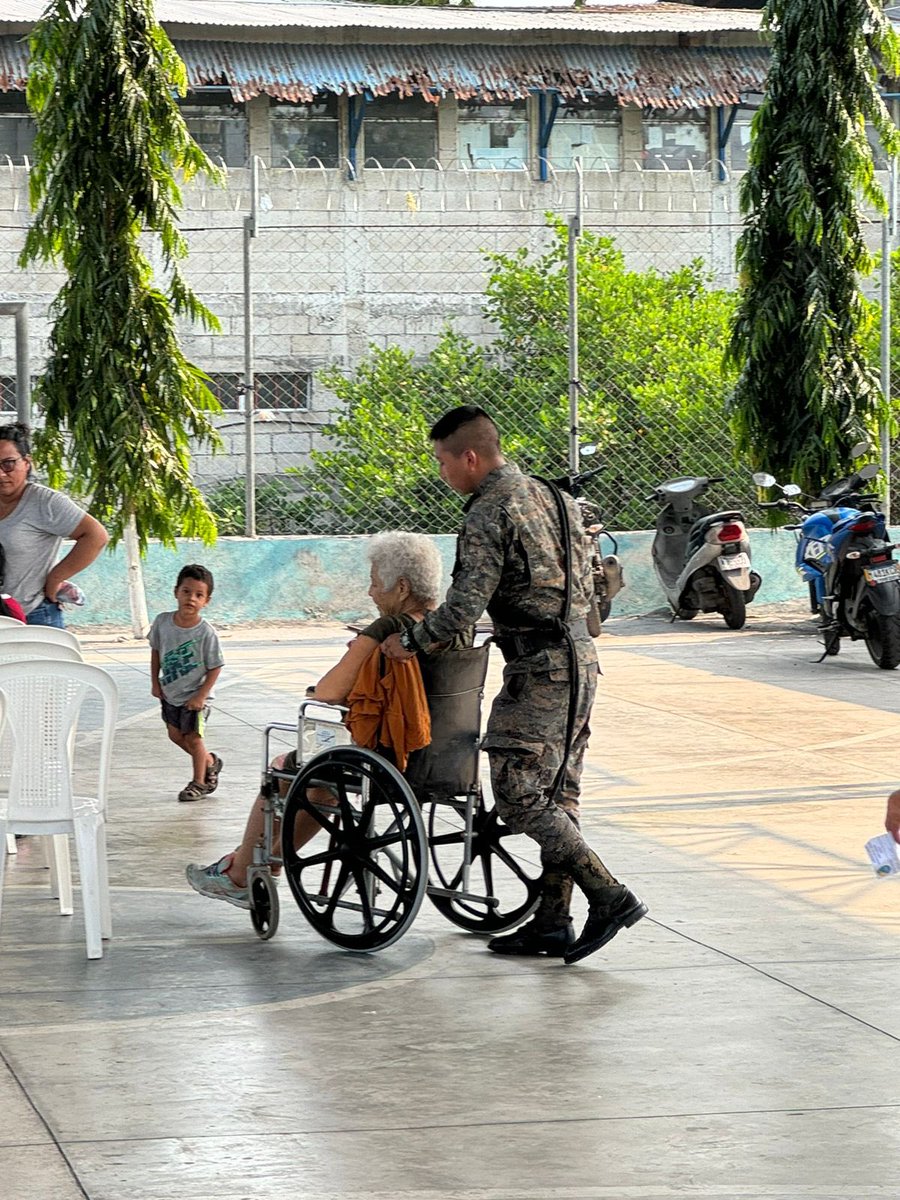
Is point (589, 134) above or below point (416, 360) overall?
above

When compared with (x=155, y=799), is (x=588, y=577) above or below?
above

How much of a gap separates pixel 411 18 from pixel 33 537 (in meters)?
19.4

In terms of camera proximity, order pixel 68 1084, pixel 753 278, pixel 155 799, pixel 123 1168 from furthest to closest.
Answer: pixel 753 278, pixel 155 799, pixel 68 1084, pixel 123 1168

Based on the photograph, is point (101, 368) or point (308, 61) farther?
point (308, 61)

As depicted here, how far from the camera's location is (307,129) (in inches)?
1041

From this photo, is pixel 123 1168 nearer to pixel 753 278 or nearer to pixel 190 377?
pixel 190 377

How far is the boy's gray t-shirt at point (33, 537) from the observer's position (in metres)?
8.09

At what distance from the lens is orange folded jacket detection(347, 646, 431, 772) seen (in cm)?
585

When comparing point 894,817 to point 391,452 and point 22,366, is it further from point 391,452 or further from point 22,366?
point 391,452

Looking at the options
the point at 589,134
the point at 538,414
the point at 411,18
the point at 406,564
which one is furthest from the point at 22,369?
the point at 589,134

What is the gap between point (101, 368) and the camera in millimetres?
14359

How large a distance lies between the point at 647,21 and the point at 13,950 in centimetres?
2384

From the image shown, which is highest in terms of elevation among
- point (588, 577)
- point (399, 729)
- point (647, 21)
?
point (647, 21)

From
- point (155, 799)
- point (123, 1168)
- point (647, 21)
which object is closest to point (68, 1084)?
point (123, 1168)
